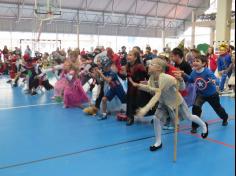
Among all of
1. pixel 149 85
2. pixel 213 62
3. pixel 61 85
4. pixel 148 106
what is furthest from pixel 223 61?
pixel 148 106

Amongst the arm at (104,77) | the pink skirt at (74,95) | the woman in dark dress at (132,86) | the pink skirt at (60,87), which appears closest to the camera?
the woman in dark dress at (132,86)

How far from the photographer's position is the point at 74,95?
779cm

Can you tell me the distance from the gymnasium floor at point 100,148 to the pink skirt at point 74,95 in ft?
3.34

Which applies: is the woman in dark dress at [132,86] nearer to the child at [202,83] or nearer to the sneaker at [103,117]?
the sneaker at [103,117]

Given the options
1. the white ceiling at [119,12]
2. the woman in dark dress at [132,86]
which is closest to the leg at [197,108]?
the woman in dark dress at [132,86]

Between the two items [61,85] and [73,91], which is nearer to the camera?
[73,91]

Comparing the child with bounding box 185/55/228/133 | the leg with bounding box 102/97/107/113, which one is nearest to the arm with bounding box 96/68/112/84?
the leg with bounding box 102/97/107/113

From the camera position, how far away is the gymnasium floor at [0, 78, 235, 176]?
371cm

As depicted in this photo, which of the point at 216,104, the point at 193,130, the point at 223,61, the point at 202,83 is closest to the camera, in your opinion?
the point at 202,83

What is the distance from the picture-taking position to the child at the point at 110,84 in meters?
6.29

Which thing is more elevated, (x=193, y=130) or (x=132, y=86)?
(x=132, y=86)

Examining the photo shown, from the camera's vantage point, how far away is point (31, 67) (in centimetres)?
997

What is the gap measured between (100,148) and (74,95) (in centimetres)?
349

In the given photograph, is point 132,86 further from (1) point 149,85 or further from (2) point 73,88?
(2) point 73,88
